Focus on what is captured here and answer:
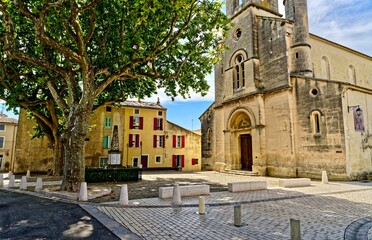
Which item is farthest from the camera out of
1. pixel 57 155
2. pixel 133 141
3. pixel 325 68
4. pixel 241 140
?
pixel 133 141

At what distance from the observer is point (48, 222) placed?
5.79m

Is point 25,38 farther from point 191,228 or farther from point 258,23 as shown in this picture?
point 258,23

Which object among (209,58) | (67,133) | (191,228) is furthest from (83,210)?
(209,58)

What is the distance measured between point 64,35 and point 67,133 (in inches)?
211

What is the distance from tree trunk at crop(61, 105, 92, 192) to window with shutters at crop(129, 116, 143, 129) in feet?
58.8

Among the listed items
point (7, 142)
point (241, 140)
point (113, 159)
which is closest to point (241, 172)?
point (241, 140)

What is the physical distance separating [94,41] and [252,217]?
1257 cm

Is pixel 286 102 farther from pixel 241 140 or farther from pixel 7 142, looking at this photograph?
pixel 7 142

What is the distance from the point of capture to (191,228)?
536cm

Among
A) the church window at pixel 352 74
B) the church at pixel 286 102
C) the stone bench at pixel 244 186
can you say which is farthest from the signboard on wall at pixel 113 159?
the church window at pixel 352 74

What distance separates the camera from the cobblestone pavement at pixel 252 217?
16.4 feet

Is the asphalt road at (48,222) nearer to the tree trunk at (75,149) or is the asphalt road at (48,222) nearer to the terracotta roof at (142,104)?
the tree trunk at (75,149)

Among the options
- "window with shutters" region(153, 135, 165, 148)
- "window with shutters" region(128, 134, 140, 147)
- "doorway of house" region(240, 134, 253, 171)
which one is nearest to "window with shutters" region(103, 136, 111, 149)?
"window with shutters" region(128, 134, 140, 147)

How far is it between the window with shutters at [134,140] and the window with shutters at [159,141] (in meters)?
2.25
